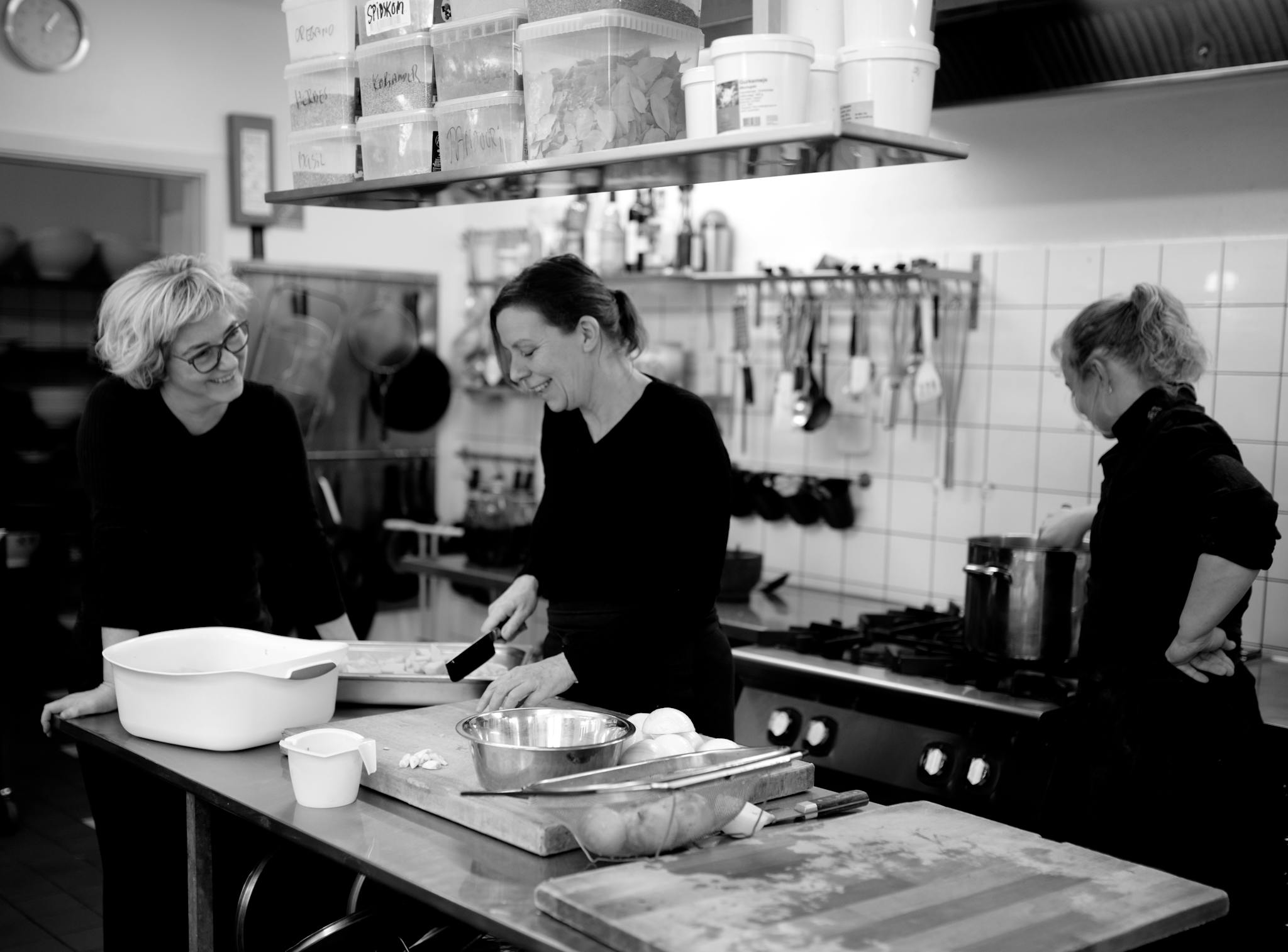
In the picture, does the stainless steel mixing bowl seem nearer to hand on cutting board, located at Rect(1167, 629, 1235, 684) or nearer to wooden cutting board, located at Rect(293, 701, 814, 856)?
wooden cutting board, located at Rect(293, 701, 814, 856)

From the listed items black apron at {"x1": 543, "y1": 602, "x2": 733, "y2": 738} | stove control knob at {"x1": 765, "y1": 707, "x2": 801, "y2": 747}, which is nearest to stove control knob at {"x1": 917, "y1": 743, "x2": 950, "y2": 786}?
stove control knob at {"x1": 765, "y1": 707, "x2": 801, "y2": 747}

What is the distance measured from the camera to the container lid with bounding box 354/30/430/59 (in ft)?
6.79

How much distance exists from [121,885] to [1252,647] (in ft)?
8.01

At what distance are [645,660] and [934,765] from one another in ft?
2.65

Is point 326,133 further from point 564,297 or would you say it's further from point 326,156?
point 564,297

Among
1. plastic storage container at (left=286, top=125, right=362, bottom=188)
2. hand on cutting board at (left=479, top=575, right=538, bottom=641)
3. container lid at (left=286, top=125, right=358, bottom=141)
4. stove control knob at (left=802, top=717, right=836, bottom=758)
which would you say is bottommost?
stove control knob at (left=802, top=717, right=836, bottom=758)

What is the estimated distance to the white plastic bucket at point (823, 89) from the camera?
1696mm

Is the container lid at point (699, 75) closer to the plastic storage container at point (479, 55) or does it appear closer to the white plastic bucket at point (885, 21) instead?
the white plastic bucket at point (885, 21)

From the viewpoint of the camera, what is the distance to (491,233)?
4.98m

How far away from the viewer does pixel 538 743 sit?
1.93 metres

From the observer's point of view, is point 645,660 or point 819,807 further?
point 645,660

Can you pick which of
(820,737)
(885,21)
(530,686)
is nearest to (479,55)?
(885,21)

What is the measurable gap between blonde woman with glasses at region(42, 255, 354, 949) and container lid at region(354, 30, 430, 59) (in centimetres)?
52

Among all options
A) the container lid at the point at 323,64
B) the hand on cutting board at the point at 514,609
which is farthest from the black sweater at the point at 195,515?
the container lid at the point at 323,64
